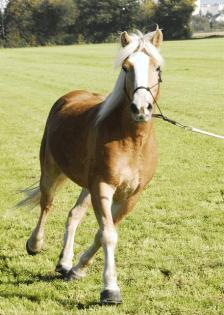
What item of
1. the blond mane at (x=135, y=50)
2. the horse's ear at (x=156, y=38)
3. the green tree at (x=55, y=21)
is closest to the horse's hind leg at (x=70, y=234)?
the blond mane at (x=135, y=50)

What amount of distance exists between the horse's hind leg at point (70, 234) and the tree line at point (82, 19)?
85.1 m

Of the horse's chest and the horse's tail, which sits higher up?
the horse's chest

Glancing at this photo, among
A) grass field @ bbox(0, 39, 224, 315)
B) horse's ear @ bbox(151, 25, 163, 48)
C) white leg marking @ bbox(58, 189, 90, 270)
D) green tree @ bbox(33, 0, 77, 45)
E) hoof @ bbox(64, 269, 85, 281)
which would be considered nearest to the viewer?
horse's ear @ bbox(151, 25, 163, 48)

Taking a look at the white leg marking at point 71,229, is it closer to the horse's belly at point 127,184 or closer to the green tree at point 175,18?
the horse's belly at point 127,184

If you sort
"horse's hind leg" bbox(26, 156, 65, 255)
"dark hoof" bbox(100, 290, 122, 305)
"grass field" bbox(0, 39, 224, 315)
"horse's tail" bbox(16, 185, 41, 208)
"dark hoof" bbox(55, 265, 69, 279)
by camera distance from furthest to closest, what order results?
1. "horse's tail" bbox(16, 185, 41, 208)
2. "horse's hind leg" bbox(26, 156, 65, 255)
3. "dark hoof" bbox(55, 265, 69, 279)
4. "grass field" bbox(0, 39, 224, 315)
5. "dark hoof" bbox(100, 290, 122, 305)

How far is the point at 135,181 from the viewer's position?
477 cm

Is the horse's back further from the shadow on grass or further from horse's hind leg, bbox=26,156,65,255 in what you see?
the shadow on grass

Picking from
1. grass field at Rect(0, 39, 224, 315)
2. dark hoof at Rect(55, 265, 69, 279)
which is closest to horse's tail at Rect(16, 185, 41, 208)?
grass field at Rect(0, 39, 224, 315)

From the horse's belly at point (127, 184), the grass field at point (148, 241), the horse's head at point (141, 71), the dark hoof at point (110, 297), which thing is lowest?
the grass field at point (148, 241)

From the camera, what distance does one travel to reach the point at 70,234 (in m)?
5.72

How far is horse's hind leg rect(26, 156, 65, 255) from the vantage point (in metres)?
5.98

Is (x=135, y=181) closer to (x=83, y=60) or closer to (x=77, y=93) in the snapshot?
(x=77, y=93)

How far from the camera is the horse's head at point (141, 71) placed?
4.23m

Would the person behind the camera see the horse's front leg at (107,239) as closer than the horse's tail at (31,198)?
Yes
